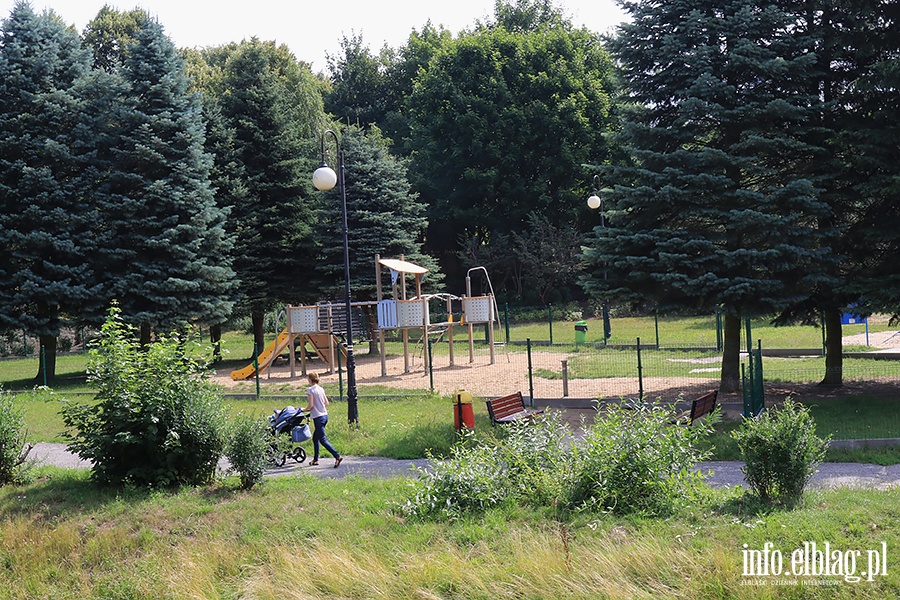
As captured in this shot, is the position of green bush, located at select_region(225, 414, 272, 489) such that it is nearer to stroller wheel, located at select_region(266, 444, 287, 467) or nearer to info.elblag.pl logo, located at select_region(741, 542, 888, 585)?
stroller wheel, located at select_region(266, 444, 287, 467)

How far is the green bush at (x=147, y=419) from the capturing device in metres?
11.5

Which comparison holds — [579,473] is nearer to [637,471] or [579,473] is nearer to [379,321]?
[637,471]

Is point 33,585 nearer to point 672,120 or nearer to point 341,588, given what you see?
point 341,588

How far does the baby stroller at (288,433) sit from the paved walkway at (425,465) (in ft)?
0.60

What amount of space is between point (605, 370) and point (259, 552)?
49.6 ft

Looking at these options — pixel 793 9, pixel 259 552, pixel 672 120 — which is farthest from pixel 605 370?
pixel 259 552

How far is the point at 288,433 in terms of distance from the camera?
14.4 metres

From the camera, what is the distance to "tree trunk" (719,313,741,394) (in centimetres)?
1855

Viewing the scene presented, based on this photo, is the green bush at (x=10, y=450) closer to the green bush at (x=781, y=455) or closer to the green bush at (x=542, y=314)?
the green bush at (x=781, y=455)

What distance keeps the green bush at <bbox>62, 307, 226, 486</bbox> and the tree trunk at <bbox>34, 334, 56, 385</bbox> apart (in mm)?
15151

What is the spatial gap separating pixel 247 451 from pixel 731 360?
11615 mm

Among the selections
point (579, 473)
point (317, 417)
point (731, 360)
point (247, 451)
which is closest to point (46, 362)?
point (317, 417)

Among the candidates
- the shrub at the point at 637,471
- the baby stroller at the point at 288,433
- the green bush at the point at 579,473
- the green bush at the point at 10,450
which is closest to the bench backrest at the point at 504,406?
the baby stroller at the point at 288,433

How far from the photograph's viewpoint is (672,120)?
727 inches
